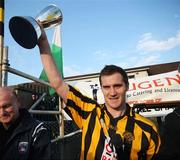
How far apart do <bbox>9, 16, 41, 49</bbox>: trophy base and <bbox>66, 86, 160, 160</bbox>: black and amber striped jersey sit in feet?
1.69

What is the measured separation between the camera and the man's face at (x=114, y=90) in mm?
2088

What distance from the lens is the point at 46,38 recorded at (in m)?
2.20

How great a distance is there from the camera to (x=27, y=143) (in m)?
1.96

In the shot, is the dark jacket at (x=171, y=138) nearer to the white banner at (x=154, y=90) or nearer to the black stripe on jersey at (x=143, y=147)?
the black stripe on jersey at (x=143, y=147)

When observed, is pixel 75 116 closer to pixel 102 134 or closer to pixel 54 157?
pixel 102 134

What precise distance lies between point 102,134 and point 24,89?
4.74 ft

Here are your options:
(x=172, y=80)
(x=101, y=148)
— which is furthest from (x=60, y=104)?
(x=172, y=80)

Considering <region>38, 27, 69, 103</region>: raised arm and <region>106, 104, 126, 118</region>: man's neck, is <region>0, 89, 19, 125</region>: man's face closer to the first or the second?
<region>38, 27, 69, 103</region>: raised arm

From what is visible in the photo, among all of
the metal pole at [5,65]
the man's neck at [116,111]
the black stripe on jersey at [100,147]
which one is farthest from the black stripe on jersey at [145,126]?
the metal pole at [5,65]

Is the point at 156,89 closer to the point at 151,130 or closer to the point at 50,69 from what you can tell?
the point at 151,130

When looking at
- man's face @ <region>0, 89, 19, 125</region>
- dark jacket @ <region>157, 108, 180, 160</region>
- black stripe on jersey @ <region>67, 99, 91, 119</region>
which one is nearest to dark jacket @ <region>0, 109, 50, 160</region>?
man's face @ <region>0, 89, 19, 125</region>

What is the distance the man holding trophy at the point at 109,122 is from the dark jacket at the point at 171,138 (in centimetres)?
22

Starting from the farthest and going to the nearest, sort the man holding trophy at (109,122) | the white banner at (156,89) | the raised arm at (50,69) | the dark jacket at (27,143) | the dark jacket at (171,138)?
the white banner at (156,89)
the dark jacket at (171,138)
the raised arm at (50,69)
the man holding trophy at (109,122)
the dark jacket at (27,143)

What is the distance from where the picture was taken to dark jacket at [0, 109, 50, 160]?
76.5 inches
